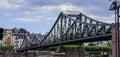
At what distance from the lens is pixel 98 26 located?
75188 mm

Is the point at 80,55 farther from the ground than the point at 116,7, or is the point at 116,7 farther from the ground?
the point at 116,7

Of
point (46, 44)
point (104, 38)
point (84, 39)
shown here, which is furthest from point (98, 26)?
point (46, 44)

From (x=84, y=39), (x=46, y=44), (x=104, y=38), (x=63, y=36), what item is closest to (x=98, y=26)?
(x=84, y=39)

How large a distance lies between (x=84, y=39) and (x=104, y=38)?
9.16 m

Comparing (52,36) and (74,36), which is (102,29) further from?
(52,36)

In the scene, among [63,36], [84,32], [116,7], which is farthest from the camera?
[63,36]

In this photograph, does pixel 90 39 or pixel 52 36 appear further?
pixel 52 36

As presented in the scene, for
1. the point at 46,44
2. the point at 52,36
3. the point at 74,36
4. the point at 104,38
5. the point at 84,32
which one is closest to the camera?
the point at 104,38

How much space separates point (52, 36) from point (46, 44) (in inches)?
299

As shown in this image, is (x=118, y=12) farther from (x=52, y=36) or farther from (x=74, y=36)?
(x=52, y=36)

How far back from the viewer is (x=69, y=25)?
10238 cm

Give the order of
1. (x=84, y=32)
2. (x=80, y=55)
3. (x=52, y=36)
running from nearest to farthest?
(x=80, y=55), (x=84, y=32), (x=52, y=36)

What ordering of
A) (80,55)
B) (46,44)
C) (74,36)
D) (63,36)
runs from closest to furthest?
A: (80,55) < (74,36) < (63,36) < (46,44)

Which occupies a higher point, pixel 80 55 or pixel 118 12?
pixel 118 12
